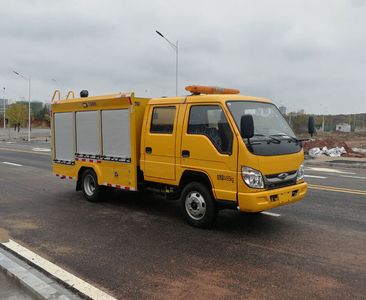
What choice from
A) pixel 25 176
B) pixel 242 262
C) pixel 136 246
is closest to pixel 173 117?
pixel 136 246

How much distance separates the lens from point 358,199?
9344 mm

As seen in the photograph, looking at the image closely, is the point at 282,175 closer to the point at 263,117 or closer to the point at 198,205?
the point at 263,117

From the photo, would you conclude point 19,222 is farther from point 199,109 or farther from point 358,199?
point 358,199

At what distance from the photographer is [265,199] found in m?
6.07

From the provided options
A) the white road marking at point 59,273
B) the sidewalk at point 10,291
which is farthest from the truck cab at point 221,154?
the sidewalk at point 10,291

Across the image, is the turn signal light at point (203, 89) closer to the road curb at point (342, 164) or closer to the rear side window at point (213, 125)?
the rear side window at point (213, 125)

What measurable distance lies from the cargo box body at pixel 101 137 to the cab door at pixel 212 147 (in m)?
1.33

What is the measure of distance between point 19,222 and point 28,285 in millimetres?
3351

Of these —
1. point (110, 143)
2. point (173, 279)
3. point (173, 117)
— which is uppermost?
point (173, 117)

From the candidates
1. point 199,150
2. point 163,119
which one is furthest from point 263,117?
point 163,119

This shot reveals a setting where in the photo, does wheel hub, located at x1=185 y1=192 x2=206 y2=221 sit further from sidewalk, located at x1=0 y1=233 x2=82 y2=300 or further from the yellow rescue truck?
sidewalk, located at x1=0 y1=233 x2=82 y2=300

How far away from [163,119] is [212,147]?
1289 millimetres

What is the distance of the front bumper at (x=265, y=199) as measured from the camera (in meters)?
5.97

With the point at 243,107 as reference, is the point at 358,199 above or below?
below
